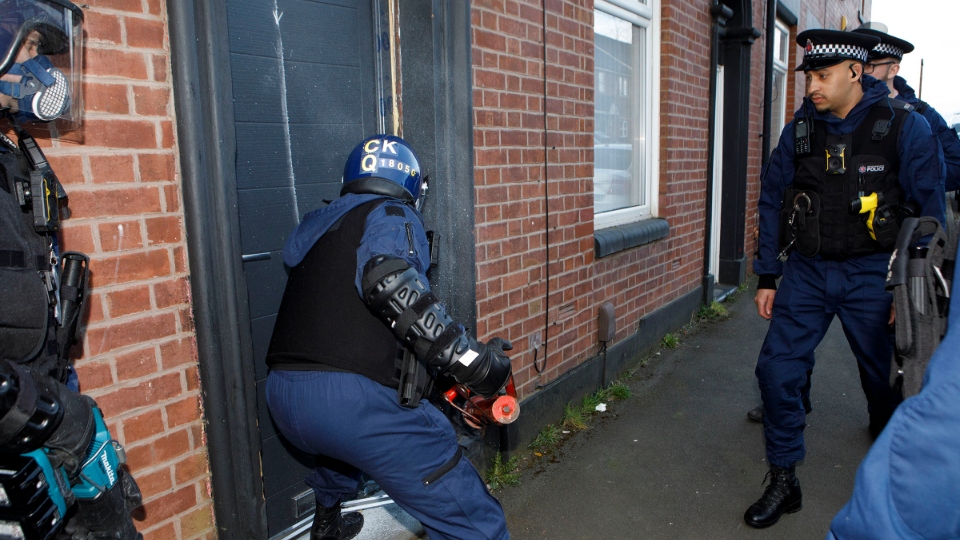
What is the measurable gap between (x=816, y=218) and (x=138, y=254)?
2986 millimetres

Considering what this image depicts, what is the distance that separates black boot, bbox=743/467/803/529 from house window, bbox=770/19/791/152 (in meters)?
7.35

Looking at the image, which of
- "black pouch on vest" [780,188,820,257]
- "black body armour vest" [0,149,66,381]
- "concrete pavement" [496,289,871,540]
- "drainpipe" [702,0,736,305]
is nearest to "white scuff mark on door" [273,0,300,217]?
"black body armour vest" [0,149,66,381]

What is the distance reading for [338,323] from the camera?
2242 mm

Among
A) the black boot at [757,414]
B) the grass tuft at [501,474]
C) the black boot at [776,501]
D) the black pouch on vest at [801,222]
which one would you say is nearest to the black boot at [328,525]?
the grass tuft at [501,474]

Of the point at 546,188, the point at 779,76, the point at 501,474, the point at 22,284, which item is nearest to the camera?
the point at 22,284

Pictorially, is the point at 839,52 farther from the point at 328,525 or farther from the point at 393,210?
the point at 328,525

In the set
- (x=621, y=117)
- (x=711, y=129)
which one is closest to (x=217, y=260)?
(x=621, y=117)

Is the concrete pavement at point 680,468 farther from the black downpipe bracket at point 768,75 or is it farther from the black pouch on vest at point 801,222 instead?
the black downpipe bracket at point 768,75

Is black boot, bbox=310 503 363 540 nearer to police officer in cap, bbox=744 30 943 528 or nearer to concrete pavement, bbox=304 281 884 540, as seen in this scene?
concrete pavement, bbox=304 281 884 540

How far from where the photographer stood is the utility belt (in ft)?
10.2

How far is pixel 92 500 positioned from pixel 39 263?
644 mm

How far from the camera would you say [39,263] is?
171 cm

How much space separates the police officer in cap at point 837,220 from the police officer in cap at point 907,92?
51 centimetres

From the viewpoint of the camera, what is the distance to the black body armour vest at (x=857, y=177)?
10.3ft
